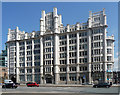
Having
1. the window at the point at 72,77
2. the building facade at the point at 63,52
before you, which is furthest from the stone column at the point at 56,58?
the window at the point at 72,77

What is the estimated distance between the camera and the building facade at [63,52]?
79.1 m

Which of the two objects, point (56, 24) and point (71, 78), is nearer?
point (71, 78)

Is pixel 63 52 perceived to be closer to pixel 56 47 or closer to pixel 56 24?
pixel 56 47

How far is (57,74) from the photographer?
3415 inches

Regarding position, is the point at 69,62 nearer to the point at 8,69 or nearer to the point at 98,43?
the point at 98,43

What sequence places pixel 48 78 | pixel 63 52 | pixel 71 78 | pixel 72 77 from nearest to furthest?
pixel 72 77, pixel 71 78, pixel 63 52, pixel 48 78

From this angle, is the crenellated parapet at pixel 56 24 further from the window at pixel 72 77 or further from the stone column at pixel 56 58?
the window at pixel 72 77

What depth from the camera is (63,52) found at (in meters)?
87.6

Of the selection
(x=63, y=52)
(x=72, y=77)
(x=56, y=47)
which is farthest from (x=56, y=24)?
(x=72, y=77)

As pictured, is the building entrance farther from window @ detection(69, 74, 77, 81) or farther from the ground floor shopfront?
window @ detection(69, 74, 77, 81)

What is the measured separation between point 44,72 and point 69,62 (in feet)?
43.3

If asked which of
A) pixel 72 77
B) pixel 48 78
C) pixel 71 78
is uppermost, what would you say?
pixel 72 77

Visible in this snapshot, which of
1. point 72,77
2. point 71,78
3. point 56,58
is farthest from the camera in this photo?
point 56,58

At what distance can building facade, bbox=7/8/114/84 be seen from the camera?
259 feet
